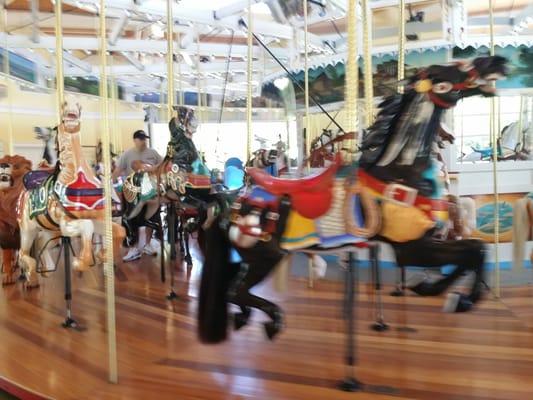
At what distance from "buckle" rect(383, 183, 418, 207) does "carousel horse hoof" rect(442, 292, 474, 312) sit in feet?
1.39

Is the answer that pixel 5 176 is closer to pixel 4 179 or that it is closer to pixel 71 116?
pixel 4 179

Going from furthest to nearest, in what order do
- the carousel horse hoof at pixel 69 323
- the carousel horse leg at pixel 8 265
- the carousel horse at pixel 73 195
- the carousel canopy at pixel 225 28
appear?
the carousel canopy at pixel 225 28, the carousel horse leg at pixel 8 265, the carousel horse hoof at pixel 69 323, the carousel horse at pixel 73 195

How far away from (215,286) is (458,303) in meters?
0.99

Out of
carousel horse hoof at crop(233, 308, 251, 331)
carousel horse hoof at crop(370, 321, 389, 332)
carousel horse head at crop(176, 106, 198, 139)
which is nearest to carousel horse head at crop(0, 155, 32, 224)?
carousel horse head at crop(176, 106, 198, 139)

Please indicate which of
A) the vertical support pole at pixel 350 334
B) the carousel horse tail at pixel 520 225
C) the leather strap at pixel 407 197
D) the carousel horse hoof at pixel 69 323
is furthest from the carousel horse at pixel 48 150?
the carousel horse tail at pixel 520 225

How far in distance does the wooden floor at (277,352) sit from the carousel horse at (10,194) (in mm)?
599

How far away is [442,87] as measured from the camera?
1849 millimetres

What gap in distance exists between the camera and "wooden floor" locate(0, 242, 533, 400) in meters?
2.07

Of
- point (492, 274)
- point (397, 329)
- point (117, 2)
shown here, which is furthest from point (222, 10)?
point (397, 329)

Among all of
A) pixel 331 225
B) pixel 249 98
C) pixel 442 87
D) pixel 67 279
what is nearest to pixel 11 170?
pixel 67 279

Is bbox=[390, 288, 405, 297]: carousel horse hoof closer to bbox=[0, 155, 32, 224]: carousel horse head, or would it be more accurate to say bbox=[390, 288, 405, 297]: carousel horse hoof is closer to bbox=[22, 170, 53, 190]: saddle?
bbox=[22, 170, 53, 190]: saddle

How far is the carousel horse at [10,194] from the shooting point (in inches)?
152

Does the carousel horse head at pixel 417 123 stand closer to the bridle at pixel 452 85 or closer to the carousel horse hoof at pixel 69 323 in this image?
the bridle at pixel 452 85

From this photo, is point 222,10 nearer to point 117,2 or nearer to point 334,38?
point 117,2
